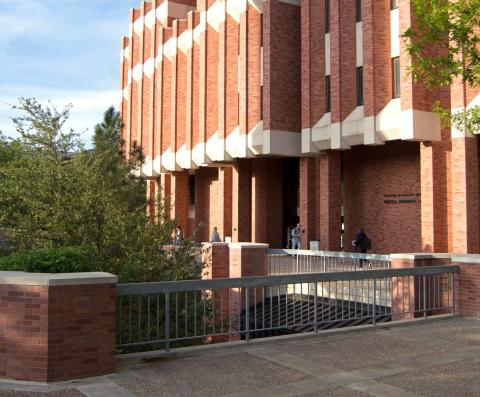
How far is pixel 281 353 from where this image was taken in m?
7.40

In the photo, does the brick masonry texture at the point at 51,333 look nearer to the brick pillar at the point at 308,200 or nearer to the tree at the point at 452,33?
the tree at the point at 452,33

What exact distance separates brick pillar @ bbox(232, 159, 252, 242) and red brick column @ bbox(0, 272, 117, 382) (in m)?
25.7

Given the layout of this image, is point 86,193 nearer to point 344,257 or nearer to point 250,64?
point 344,257

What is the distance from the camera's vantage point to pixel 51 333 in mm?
6035

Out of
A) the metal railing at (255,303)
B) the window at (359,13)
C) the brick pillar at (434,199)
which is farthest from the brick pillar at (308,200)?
the metal railing at (255,303)

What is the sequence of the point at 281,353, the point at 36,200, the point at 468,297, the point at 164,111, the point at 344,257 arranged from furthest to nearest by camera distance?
1. the point at 164,111
2. the point at 344,257
3. the point at 36,200
4. the point at 468,297
5. the point at 281,353

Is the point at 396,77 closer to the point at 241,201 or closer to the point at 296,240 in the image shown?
the point at 296,240

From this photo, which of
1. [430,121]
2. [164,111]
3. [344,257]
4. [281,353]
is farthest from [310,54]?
[281,353]

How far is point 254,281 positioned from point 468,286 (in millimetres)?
4908

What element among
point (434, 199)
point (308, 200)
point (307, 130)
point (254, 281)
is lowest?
point (254, 281)

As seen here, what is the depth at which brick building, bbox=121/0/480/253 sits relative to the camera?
21000 millimetres

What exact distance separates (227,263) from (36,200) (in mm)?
6509

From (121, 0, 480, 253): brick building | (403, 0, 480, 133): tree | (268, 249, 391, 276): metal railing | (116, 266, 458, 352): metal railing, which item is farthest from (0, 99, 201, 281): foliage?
(403, 0, 480, 133): tree

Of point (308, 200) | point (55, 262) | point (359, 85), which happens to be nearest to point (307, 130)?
point (359, 85)
